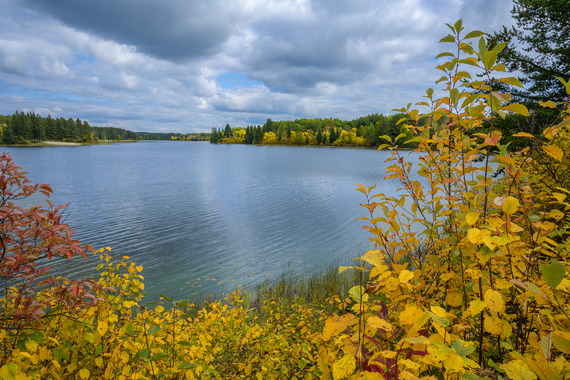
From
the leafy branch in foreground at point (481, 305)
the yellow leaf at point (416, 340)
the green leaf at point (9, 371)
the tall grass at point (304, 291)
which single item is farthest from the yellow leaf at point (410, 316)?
the tall grass at point (304, 291)

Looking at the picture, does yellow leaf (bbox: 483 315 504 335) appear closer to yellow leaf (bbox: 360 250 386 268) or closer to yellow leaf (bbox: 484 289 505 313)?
yellow leaf (bbox: 484 289 505 313)

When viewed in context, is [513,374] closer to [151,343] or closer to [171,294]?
[151,343]

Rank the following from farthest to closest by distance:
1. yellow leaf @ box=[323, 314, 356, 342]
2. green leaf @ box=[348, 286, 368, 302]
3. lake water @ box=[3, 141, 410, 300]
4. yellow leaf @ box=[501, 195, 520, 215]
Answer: lake water @ box=[3, 141, 410, 300]
yellow leaf @ box=[501, 195, 520, 215]
green leaf @ box=[348, 286, 368, 302]
yellow leaf @ box=[323, 314, 356, 342]

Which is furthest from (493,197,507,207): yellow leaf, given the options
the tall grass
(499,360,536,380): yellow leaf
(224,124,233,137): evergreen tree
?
(224,124,233,137): evergreen tree

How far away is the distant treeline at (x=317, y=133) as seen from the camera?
120m

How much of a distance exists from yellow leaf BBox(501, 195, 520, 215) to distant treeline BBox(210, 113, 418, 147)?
345 feet

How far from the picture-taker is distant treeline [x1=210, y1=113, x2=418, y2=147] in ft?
393

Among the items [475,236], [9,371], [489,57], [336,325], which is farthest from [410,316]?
[9,371]

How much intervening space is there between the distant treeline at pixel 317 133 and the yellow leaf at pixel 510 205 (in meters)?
105

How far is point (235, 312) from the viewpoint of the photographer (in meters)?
4.67

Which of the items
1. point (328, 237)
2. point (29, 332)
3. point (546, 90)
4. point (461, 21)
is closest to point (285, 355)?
point (29, 332)

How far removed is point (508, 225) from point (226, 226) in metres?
13.6

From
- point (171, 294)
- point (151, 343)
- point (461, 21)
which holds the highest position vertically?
point (461, 21)

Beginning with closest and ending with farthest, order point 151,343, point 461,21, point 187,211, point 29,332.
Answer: point 461,21 → point 29,332 → point 151,343 → point 187,211
